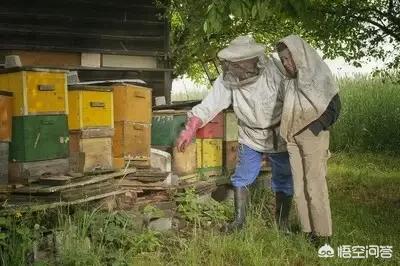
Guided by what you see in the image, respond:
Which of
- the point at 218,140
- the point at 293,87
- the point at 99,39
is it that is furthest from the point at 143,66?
the point at 293,87

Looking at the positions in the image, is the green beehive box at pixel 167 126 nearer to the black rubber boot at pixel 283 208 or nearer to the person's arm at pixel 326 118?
the black rubber boot at pixel 283 208

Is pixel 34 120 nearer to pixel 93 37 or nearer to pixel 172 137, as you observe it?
pixel 172 137

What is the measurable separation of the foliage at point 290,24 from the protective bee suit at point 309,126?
29 cm

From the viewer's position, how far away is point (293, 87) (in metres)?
4.02

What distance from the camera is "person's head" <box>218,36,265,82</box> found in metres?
4.36

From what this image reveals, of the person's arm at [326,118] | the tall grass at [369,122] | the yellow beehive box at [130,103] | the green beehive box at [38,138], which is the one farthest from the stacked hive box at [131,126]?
the tall grass at [369,122]

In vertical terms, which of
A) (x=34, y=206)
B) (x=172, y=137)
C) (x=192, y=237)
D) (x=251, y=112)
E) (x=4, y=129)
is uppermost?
(x=251, y=112)

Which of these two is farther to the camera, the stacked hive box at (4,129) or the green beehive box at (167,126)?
the green beehive box at (167,126)

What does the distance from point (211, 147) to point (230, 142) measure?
0.28m

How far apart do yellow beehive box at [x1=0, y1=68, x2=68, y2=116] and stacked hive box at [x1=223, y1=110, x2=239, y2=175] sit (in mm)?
2151

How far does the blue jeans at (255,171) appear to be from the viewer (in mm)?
4590

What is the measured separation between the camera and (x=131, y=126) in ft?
16.3

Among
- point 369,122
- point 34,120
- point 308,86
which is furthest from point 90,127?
point 369,122

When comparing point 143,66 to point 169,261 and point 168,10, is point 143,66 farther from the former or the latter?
point 169,261
